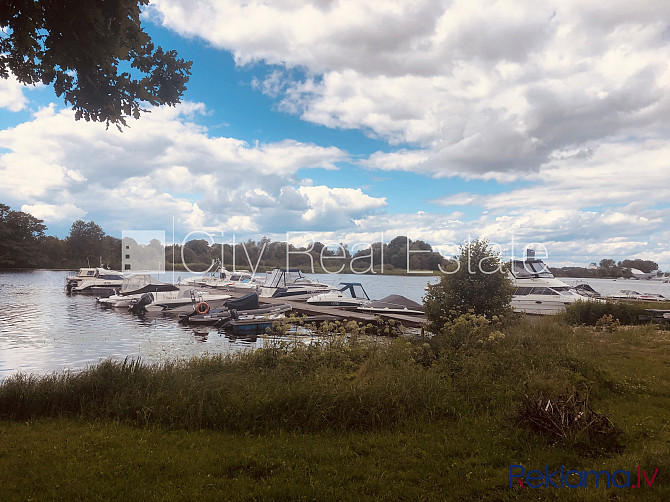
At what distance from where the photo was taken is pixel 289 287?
4184 centimetres

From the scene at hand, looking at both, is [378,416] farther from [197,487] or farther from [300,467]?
[197,487]

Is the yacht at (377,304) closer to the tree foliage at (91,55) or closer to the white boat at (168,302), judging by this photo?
the white boat at (168,302)

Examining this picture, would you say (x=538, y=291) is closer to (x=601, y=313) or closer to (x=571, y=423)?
(x=601, y=313)

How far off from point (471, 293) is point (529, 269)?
20921mm

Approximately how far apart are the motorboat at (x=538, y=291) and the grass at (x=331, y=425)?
A: 1891 centimetres

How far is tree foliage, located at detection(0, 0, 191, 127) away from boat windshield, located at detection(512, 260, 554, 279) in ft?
98.7

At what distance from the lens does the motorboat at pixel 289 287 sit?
4053 centimetres

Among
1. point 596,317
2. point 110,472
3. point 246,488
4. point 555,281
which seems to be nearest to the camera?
point 246,488

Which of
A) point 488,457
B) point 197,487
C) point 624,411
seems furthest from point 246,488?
point 624,411

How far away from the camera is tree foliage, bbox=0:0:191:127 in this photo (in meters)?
4.48

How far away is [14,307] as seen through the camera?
3425 cm

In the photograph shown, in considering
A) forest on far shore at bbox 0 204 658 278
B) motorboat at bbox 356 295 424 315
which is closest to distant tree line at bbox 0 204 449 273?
forest on far shore at bbox 0 204 658 278

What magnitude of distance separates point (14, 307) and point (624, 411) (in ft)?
136

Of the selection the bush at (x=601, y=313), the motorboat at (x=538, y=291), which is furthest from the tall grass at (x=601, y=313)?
the motorboat at (x=538, y=291)
